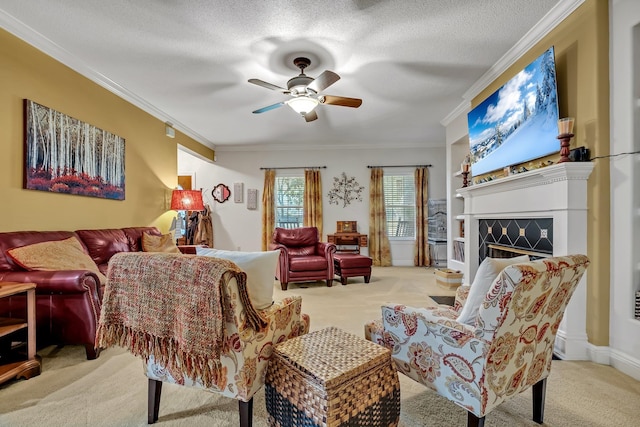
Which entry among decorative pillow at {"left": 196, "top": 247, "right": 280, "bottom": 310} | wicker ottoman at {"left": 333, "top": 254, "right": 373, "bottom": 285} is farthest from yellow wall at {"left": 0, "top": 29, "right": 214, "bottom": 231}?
wicker ottoman at {"left": 333, "top": 254, "right": 373, "bottom": 285}

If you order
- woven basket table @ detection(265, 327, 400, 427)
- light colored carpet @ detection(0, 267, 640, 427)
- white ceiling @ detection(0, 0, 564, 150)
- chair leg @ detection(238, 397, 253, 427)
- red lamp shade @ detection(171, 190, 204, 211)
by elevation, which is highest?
white ceiling @ detection(0, 0, 564, 150)

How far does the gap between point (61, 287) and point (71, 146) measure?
166cm

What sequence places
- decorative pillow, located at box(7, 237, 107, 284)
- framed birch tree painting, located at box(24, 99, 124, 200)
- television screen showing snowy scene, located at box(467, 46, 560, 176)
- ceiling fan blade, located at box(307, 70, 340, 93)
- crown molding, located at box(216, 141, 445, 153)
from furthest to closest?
1. crown molding, located at box(216, 141, 445, 153)
2. framed birch tree painting, located at box(24, 99, 124, 200)
3. ceiling fan blade, located at box(307, 70, 340, 93)
4. television screen showing snowy scene, located at box(467, 46, 560, 176)
5. decorative pillow, located at box(7, 237, 107, 284)

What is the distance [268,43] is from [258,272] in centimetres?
220

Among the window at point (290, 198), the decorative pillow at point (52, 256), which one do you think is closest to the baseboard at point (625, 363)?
the decorative pillow at point (52, 256)

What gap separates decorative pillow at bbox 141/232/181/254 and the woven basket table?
111 inches

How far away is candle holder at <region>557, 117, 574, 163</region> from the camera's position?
6.91 ft

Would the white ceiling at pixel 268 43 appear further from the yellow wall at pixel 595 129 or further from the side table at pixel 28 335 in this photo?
the side table at pixel 28 335

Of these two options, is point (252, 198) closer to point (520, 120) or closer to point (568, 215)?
point (520, 120)

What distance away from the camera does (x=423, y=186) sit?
6273mm

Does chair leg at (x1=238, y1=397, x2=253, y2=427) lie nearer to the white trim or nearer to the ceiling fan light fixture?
the white trim

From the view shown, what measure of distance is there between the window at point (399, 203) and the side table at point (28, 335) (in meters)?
5.69

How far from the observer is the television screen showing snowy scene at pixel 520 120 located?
2.31m

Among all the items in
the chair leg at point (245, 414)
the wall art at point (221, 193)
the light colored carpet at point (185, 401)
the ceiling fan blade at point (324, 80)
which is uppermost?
the ceiling fan blade at point (324, 80)
